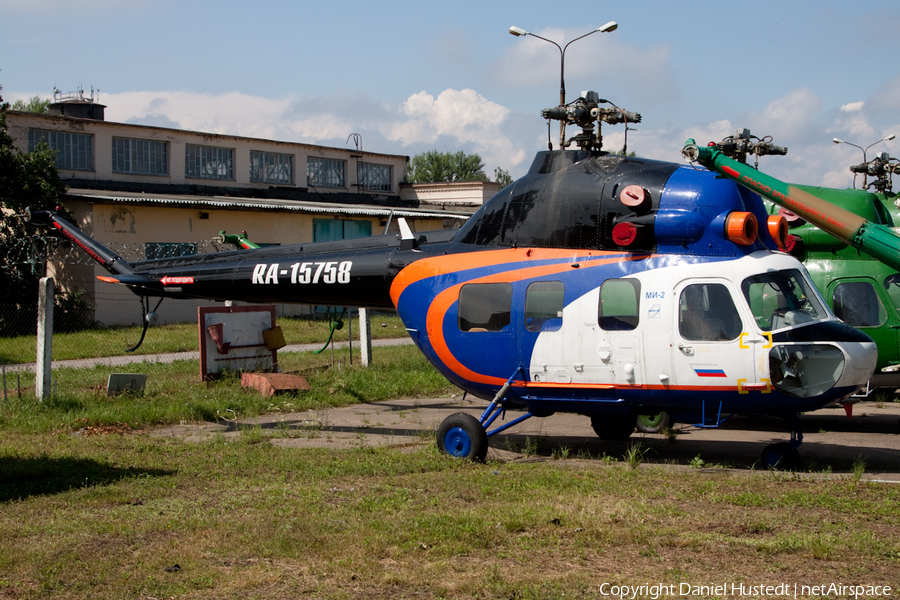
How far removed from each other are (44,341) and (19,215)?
1415 cm

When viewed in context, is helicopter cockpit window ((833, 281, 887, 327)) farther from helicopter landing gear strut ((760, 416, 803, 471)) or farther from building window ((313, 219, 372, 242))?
building window ((313, 219, 372, 242))

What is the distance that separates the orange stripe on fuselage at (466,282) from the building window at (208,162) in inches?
1226

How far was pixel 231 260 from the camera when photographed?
12.5 meters

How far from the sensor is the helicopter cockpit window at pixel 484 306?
9.75 metres

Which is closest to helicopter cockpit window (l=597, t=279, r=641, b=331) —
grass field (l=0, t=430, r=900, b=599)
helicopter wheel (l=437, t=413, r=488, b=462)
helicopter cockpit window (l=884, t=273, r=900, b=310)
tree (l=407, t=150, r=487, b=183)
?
grass field (l=0, t=430, r=900, b=599)

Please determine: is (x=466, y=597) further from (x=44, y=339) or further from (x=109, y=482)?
(x=44, y=339)

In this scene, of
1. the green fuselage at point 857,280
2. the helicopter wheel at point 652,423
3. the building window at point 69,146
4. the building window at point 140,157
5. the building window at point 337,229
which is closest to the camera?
the helicopter wheel at point 652,423

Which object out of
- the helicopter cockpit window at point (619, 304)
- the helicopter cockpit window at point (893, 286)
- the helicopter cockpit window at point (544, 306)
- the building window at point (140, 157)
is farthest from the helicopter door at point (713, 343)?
the building window at point (140, 157)

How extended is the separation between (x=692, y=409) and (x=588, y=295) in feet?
5.63

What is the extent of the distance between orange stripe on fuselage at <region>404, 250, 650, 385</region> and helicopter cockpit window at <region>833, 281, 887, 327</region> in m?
5.20

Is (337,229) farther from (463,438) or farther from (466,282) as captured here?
(463,438)

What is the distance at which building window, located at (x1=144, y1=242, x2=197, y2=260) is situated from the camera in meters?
27.1

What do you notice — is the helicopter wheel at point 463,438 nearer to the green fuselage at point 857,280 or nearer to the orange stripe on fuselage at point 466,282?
the orange stripe on fuselage at point 466,282

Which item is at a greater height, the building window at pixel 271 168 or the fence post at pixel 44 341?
the building window at pixel 271 168
